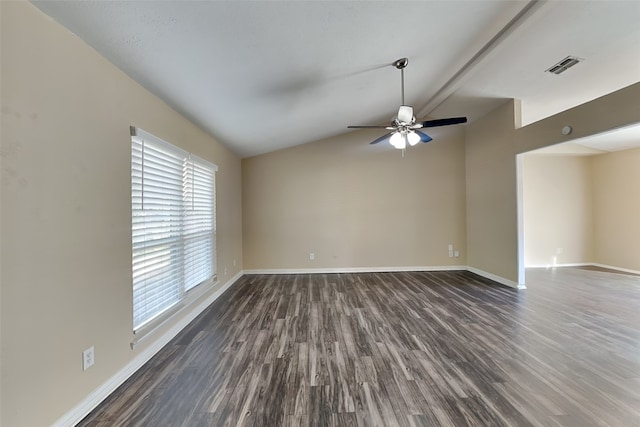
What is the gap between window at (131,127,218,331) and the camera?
2184 mm

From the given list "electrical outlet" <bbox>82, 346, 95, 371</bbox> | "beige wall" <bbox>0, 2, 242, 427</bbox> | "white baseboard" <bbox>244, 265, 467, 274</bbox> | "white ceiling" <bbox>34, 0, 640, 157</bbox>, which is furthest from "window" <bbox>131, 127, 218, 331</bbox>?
"white baseboard" <bbox>244, 265, 467, 274</bbox>

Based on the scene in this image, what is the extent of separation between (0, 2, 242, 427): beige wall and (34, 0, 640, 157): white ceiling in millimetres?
203

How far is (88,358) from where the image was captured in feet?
5.46

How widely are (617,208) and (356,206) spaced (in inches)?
207

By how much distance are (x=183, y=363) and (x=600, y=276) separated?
677 centimetres

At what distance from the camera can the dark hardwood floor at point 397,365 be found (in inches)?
63.2

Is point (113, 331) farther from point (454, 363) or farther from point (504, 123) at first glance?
point (504, 123)

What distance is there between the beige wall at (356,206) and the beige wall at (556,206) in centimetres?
168

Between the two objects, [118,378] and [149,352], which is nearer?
[118,378]

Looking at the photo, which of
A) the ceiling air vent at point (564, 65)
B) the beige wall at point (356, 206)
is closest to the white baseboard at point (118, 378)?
the beige wall at point (356, 206)

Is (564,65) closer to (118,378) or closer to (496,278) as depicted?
(496,278)

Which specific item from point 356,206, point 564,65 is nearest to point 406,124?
point 564,65

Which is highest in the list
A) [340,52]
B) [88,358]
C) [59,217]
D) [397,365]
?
[340,52]

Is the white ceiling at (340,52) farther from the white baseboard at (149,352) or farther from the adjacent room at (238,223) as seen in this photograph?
the white baseboard at (149,352)
